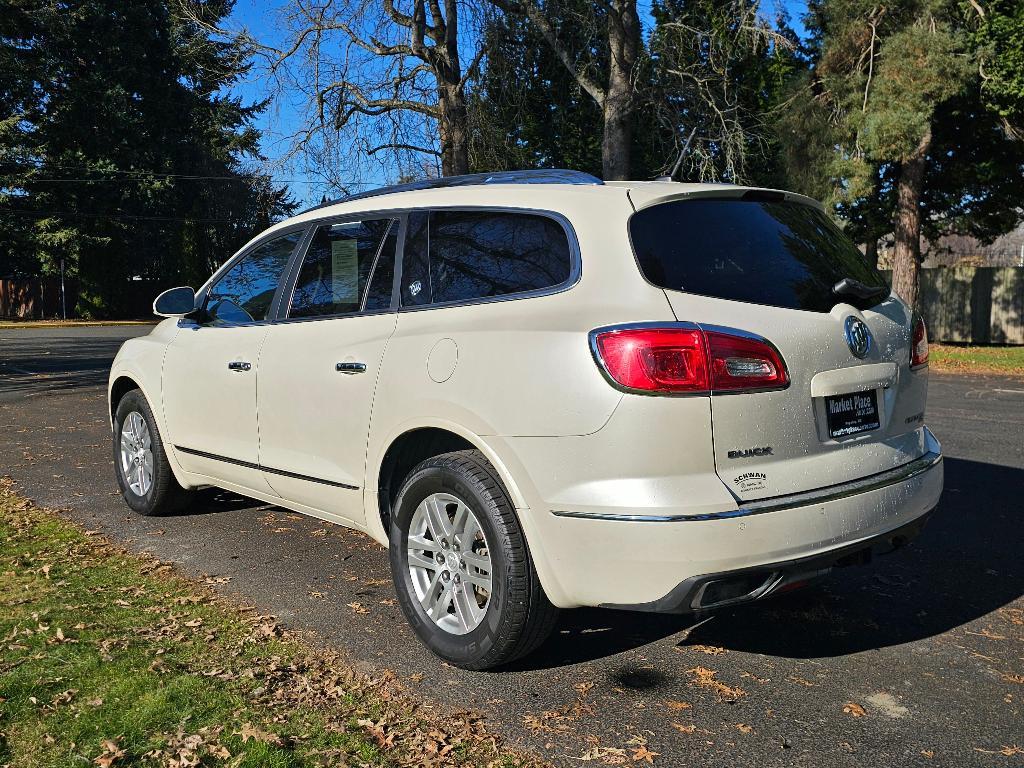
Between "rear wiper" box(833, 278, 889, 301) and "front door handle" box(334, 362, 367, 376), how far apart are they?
200 cm

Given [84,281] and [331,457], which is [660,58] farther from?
[84,281]

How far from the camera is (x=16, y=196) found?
43.6 m

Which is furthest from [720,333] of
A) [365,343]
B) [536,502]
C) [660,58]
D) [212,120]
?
[212,120]

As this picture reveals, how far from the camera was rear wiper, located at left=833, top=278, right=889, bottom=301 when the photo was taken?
12.3ft

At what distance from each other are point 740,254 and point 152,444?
406 cm

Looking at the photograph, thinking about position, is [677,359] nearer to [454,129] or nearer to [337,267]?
[337,267]

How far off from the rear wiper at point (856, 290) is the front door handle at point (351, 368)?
200cm

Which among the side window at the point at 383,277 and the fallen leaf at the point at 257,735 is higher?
the side window at the point at 383,277

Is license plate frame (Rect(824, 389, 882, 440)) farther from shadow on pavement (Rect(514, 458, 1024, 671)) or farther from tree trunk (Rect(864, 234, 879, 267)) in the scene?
tree trunk (Rect(864, 234, 879, 267))

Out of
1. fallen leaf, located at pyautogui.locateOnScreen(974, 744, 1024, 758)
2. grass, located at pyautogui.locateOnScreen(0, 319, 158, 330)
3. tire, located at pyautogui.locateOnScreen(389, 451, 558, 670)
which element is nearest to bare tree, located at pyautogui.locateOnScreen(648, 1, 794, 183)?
tire, located at pyautogui.locateOnScreen(389, 451, 558, 670)

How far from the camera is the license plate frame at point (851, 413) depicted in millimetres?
3540

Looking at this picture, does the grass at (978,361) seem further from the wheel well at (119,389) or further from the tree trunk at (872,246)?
the wheel well at (119,389)

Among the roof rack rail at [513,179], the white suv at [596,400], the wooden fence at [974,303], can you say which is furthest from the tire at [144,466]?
the wooden fence at [974,303]

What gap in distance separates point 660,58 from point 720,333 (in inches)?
764
